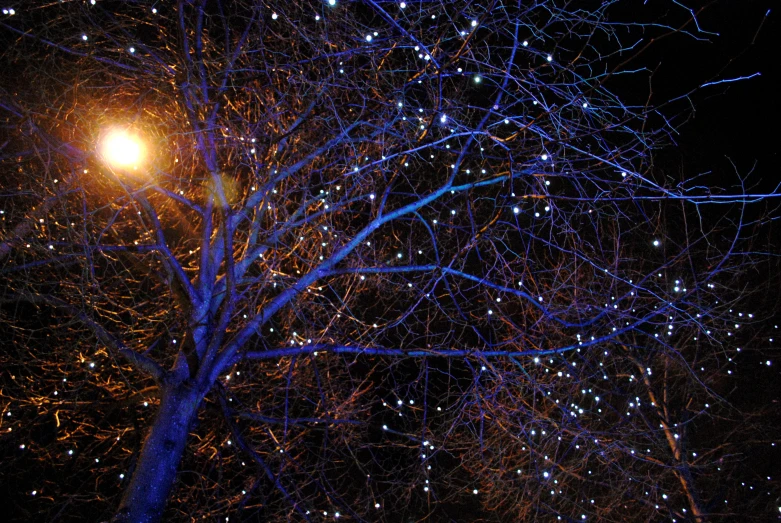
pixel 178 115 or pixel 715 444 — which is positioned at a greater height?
pixel 178 115

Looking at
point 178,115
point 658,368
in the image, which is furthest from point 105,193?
point 658,368

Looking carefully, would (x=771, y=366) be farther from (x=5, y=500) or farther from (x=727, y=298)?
(x=5, y=500)

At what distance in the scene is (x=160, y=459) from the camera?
4281 millimetres

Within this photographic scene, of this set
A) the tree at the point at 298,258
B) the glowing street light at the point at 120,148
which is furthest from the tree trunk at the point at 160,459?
the glowing street light at the point at 120,148

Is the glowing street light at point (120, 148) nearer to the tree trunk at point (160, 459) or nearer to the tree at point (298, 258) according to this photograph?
the tree at point (298, 258)

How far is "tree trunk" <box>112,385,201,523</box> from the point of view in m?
4.01

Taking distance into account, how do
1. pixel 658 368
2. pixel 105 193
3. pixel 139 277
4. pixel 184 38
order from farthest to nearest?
pixel 658 368 < pixel 139 277 < pixel 105 193 < pixel 184 38

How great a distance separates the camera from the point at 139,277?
8.38 m

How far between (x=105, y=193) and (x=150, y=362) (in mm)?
2301

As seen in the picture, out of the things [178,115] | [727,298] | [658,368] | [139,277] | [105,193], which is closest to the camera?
[178,115]

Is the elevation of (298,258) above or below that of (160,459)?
above

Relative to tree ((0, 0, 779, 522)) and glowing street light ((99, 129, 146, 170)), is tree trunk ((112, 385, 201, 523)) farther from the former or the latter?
glowing street light ((99, 129, 146, 170))

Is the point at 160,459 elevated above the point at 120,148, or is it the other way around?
the point at 120,148

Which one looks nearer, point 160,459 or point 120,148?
point 160,459
